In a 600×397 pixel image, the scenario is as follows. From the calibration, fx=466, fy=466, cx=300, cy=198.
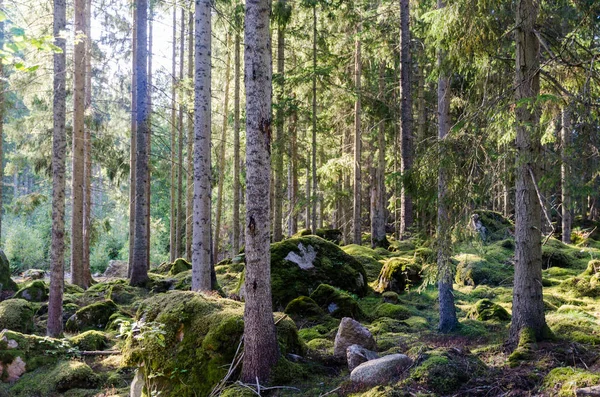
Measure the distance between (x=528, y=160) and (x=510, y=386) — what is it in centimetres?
292

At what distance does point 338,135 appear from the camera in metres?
24.1

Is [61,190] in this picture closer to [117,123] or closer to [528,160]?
[528,160]

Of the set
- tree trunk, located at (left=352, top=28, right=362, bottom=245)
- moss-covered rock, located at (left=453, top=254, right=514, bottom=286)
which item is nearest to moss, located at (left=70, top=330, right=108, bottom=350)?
moss-covered rock, located at (left=453, top=254, right=514, bottom=286)

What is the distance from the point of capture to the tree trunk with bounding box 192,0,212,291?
369 inches

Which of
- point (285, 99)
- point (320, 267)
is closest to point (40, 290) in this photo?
point (320, 267)

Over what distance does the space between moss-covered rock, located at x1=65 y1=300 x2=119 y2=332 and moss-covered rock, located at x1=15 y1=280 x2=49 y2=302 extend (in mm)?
3688

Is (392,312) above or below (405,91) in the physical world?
below

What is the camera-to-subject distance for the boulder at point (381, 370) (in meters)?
5.05

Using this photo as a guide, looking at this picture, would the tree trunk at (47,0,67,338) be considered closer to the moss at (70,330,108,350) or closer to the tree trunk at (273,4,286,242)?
the moss at (70,330,108,350)

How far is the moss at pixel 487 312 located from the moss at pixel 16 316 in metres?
9.12

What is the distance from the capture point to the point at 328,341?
294 inches

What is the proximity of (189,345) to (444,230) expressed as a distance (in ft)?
13.6

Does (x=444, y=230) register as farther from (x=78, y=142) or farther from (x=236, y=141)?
(x=236, y=141)

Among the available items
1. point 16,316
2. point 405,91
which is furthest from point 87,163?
point 405,91
